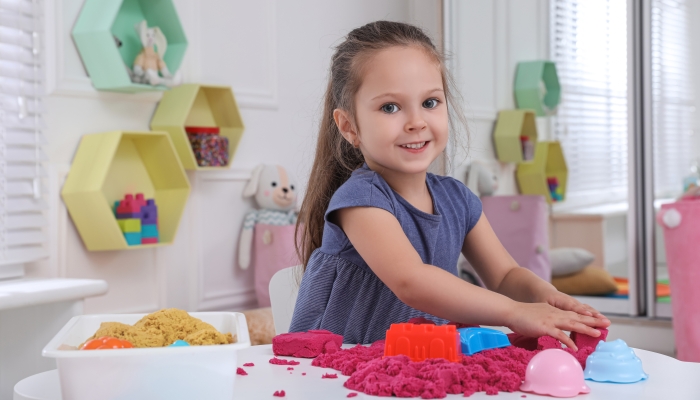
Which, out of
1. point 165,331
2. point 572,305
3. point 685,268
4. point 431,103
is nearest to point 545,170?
point 685,268

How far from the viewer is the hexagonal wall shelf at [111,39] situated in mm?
2033

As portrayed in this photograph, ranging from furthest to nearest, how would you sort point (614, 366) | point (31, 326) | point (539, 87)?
point (539, 87) → point (31, 326) → point (614, 366)

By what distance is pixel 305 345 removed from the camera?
867 mm

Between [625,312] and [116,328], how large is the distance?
2.65 meters

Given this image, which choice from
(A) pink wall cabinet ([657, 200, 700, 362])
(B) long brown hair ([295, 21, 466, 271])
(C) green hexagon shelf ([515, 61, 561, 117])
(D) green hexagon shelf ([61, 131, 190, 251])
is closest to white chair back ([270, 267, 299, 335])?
(B) long brown hair ([295, 21, 466, 271])

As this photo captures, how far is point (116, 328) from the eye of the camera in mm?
678

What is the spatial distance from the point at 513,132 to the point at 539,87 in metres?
0.22

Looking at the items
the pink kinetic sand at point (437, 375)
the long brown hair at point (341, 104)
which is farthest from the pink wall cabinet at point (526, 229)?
the pink kinetic sand at point (437, 375)

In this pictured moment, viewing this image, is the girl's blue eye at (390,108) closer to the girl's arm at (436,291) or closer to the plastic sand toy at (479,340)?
the girl's arm at (436,291)

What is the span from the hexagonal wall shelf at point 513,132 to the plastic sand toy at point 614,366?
2.53 metres

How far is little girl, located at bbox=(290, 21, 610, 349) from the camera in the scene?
1.01m

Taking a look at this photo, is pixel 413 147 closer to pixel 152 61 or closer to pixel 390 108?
pixel 390 108

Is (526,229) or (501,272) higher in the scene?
(501,272)

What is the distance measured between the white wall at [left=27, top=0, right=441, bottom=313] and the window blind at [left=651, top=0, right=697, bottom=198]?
1.18 m
